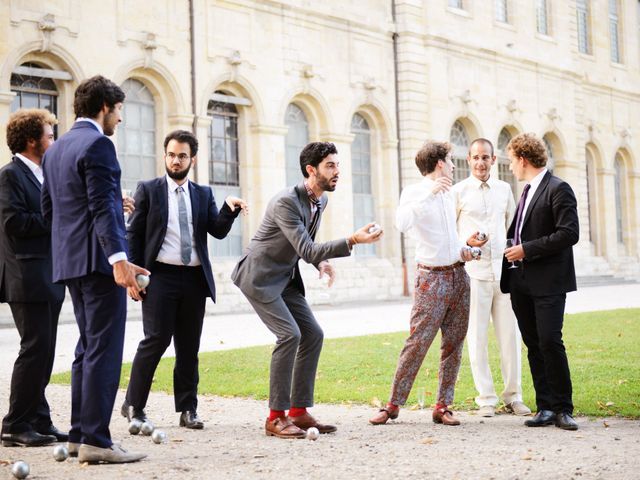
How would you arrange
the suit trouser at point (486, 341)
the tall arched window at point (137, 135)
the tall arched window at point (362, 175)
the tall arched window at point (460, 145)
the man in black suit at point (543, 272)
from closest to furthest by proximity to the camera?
the man in black suit at point (543, 272) → the suit trouser at point (486, 341) → the tall arched window at point (137, 135) → the tall arched window at point (362, 175) → the tall arched window at point (460, 145)

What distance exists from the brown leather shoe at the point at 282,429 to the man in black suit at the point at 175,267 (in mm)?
613

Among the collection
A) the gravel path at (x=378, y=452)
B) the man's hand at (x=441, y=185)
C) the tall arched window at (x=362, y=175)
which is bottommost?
the gravel path at (x=378, y=452)

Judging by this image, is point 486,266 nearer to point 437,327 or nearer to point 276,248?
point 437,327

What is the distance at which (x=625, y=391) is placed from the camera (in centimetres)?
870

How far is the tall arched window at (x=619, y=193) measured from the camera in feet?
126

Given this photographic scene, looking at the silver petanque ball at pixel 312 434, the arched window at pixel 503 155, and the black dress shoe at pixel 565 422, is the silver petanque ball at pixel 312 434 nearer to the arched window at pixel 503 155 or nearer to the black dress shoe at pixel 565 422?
the black dress shoe at pixel 565 422

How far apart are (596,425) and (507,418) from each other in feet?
2.46

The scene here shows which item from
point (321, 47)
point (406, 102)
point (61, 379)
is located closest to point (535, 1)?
point (406, 102)

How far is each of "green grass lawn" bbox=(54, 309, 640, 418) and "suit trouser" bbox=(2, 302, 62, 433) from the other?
2.66 metres

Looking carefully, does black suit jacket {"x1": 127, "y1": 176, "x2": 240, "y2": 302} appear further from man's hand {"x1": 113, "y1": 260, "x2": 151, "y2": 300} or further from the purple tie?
the purple tie

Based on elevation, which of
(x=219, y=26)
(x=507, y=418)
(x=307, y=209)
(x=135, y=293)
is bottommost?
(x=507, y=418)

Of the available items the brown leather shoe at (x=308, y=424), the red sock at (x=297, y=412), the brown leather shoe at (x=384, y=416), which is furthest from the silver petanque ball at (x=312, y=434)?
the brown leather shoe at (x=384, y=416)

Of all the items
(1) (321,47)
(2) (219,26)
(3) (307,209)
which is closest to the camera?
(3) (307,209)

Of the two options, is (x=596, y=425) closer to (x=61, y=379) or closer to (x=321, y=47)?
(x=61, y=379)
